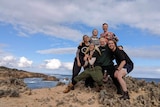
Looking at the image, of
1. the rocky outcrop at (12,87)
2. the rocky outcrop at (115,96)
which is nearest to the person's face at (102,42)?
the rocky outcrop at (115,96)

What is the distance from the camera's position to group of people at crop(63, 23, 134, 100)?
27.7 ft

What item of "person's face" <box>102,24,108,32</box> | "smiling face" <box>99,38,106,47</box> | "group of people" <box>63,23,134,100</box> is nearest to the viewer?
"group of people" <box>63,23,134,100</box>

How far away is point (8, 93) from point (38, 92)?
3.96 feet

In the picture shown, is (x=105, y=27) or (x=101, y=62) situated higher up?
(x=105, y=27)

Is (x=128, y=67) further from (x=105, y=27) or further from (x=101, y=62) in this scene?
(x=105, y=27)

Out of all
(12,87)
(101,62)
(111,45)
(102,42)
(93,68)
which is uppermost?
(102,42)

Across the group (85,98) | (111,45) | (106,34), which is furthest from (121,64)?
(85,98)

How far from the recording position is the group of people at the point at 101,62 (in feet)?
27.7

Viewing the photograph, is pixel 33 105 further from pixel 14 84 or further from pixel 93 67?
pixel 14 84

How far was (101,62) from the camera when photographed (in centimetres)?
890

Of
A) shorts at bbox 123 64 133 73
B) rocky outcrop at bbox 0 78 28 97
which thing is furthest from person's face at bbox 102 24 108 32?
rocky outcrop at bbox 0 78 28 97

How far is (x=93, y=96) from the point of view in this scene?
8812 millimetres

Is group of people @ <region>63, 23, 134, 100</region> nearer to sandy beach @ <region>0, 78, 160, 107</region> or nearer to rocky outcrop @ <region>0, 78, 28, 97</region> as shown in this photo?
sandy beach @ <region>0, 78, 160, 107</region>

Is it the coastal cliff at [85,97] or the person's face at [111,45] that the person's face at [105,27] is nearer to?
the person's face at [111,45]
